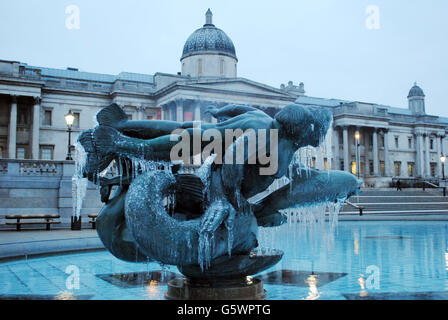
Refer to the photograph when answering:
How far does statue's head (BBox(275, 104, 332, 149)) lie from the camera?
5.15 metres

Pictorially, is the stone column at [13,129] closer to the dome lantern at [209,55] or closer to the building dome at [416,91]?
the dome lantern at [209,55]

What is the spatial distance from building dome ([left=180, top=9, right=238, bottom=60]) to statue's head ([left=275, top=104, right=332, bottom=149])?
50105 millimetres

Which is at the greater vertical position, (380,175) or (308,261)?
(380,175)

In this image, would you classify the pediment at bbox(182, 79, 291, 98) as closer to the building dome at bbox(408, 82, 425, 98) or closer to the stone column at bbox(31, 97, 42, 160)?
the stone column at bbox(31, 97, 42, 160)

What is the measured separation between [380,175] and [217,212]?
6497cm

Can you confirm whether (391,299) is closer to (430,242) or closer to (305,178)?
(305,178)

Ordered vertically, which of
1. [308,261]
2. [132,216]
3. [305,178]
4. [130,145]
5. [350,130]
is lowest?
[308,261]

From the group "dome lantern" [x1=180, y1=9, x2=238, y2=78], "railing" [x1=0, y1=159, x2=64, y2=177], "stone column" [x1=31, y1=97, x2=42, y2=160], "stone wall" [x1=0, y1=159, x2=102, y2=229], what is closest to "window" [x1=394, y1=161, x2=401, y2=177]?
"dome lantern" [x1=180, y1=9, x2=238, y2=78]

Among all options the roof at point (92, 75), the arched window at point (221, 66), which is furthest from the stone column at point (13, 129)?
the arched window at point (221, 66)

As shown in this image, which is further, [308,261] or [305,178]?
[308,261]

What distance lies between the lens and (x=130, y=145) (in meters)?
5.18

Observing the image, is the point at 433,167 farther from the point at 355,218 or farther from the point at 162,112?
the point at 355,218
